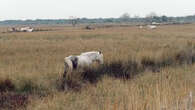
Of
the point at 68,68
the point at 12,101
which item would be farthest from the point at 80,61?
the point at 12,101

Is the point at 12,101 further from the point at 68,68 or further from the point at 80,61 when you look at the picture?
the point at 80,61

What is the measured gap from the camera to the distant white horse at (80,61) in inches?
281

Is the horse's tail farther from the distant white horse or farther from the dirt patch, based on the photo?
the dirt patch

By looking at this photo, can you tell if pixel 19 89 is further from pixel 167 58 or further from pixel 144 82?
pixel 167 58

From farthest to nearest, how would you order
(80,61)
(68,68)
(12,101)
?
(80,61) → (68,68) → (12,101)

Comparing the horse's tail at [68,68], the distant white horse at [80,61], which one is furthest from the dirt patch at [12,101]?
the distant white horse at [80,61]

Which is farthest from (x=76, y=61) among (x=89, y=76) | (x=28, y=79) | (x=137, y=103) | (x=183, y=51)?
(x=183, y=51)

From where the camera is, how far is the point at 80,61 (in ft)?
24.8

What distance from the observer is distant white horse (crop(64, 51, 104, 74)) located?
7.15m

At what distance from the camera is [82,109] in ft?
15.5

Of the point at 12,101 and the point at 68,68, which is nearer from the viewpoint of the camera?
the point at 12,101

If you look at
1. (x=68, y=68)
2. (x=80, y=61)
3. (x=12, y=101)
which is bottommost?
(x=12, y=101)

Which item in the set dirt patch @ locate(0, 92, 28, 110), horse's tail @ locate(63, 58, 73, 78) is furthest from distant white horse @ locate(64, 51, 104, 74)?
dirt patch @ locate(0, 92, 28, 110)

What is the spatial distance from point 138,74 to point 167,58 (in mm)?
2420
